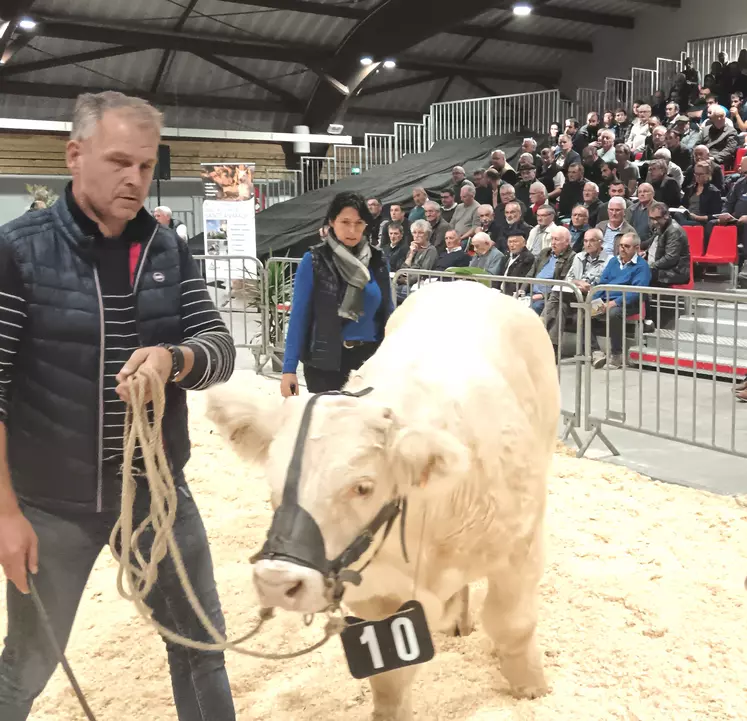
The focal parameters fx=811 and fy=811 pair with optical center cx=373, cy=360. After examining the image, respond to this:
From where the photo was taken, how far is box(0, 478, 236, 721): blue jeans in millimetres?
1867

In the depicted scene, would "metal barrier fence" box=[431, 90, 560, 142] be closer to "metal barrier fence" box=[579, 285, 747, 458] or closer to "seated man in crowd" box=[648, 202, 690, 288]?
"seated man in crowd" box=[648, 202, 690, 288]

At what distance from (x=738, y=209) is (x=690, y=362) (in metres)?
3.85

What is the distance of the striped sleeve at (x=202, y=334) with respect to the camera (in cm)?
188

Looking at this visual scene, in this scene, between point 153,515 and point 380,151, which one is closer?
point 153,515

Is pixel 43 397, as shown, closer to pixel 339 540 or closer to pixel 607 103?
pixel 339 540

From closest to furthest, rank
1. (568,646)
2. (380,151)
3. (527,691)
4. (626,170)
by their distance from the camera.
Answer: (527,691) < (568,646) < (626,170) < (380,151)

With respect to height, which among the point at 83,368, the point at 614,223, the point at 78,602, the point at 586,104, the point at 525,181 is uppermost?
the point at 586,104

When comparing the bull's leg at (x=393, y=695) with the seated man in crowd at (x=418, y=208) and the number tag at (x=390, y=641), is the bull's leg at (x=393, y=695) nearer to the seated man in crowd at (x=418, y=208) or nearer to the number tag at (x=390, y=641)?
the number tag at (x=390, y=641)

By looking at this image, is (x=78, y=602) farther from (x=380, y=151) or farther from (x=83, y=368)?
(x=380, y=151)

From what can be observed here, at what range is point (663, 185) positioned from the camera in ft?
32.0

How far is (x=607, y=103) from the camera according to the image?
57.2ft

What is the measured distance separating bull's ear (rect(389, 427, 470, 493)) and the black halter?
0.11 m

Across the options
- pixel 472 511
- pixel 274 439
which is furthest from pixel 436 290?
pixel 274 439

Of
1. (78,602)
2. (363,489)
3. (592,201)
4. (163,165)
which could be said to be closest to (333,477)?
(363,489)
